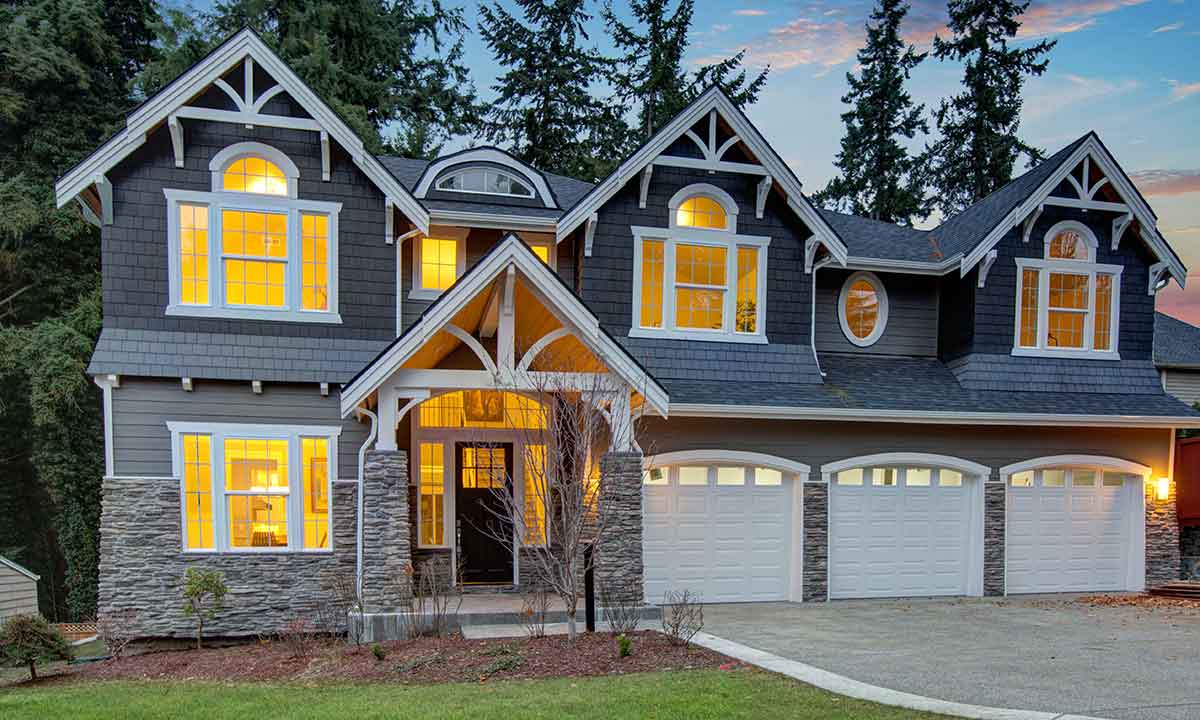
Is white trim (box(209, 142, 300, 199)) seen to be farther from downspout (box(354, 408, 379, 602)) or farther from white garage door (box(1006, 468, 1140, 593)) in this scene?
white garage door (box(1006, 468, 1140, 593))

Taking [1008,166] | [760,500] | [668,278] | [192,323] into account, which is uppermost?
[1008,166]

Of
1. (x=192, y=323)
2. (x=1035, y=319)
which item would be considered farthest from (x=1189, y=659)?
(x=192, y=323)

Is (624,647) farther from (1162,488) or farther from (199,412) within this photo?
(1162,488)

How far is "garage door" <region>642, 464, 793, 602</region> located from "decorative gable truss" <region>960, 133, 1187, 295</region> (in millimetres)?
5259

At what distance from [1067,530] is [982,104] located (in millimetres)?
20039

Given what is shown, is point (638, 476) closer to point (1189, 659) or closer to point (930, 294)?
point (1189, 659)

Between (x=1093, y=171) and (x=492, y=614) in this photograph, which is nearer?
(x=492, y=614)

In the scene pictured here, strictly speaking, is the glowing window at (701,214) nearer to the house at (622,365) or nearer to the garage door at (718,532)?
the house at (622,365)

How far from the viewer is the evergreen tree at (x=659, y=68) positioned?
26.9 m

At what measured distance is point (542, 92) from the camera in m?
26.8

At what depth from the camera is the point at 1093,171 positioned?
13.3 metres

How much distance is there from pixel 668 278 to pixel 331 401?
5.39 m

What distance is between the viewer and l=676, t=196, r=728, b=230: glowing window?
40.2 feet

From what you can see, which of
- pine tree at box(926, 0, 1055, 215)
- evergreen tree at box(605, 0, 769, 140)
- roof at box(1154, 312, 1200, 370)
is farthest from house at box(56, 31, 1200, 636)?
pine tree at box(926, 0, 1055, 215)
